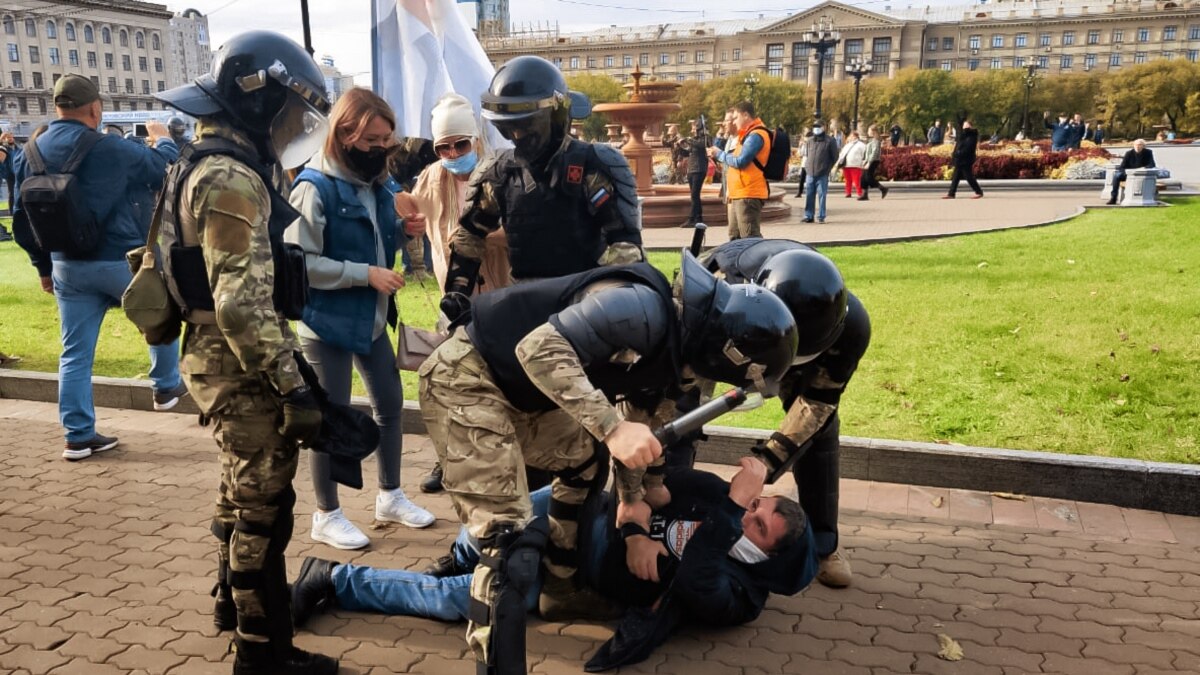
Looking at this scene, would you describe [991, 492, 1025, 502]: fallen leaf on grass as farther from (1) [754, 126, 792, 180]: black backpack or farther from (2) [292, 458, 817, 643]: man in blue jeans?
(1) [754, 126, 792, 180]: black backpack

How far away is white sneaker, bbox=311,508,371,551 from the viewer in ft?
13.4

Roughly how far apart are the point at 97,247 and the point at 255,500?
10.0 ft

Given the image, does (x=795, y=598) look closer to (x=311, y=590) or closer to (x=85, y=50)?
(x=311, y=590)

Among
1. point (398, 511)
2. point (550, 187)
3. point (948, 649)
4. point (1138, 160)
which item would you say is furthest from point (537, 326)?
point (1138, 160)

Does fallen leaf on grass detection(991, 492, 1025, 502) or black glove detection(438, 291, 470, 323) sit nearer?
black glove detection(438, 291, 470, 323)

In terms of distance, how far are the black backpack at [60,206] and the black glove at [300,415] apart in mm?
3088

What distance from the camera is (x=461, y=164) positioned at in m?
4.98

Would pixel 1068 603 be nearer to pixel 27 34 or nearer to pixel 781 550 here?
pixel 781 550

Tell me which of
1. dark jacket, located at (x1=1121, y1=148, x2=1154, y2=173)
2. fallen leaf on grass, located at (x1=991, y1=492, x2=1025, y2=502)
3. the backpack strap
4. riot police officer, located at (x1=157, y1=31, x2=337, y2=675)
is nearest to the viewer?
riot police officer, located at (x1=157, y1=31, x2=337, y2=675)

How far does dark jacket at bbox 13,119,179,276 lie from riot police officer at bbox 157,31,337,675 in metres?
2.75

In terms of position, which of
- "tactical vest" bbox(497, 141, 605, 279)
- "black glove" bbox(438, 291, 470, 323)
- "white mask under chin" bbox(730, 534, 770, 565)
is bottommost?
"white mask under chin" bbox(730, 534, 770, 565)

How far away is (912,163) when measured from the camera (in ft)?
86.4

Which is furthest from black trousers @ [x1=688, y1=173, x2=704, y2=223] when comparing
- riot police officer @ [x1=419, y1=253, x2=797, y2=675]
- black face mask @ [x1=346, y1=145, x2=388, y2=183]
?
riot police officer @ [x1=419, y1=253, x2=797, y2=675]

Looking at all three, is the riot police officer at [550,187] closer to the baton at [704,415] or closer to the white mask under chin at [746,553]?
the white mask under chin at [746,553]
